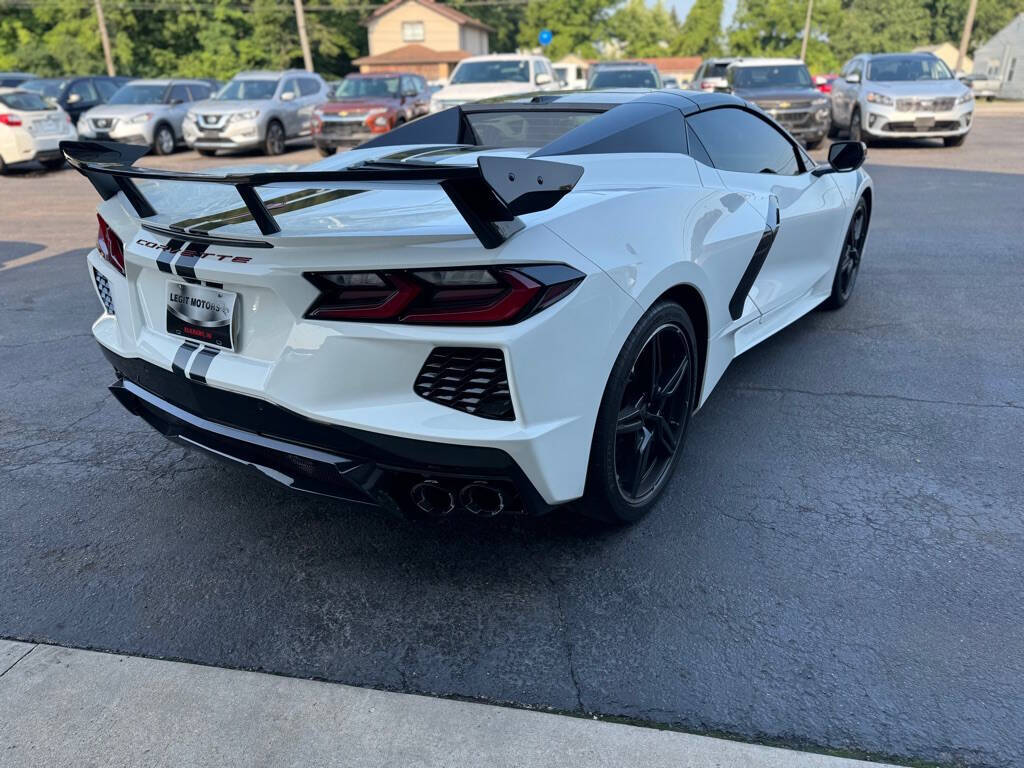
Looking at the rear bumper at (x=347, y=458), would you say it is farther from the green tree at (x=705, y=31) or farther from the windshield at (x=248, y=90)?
the green tree at (x=705, y=31)

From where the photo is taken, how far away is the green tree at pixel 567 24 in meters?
70.6

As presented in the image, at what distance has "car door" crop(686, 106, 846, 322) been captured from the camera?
11.8ft

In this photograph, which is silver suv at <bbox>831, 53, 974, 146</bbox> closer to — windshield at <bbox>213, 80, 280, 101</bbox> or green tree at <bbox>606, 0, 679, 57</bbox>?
windshield at <bbox>213, 80, 280, 101</bbox>

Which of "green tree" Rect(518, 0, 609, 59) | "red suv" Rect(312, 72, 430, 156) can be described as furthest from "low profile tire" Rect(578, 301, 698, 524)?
"green tree" Rect(518, 0, 609, 59)

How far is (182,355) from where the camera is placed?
2500 millimetres

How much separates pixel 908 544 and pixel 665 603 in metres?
0.92

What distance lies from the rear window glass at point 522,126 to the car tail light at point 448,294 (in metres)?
1.61

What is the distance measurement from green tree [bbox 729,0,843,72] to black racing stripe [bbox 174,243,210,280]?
67906 mm

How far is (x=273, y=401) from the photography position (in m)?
2.26

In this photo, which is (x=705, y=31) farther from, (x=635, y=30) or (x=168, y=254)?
(x=168, y=254)

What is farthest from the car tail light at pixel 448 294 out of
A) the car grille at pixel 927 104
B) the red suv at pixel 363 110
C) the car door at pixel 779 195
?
the car grille at pixel 927 104

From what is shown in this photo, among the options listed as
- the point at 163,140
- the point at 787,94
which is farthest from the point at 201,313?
the point at 163,140

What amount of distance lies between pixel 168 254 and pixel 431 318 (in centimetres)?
94

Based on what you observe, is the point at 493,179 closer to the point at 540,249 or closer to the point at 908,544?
the point at 540,249
